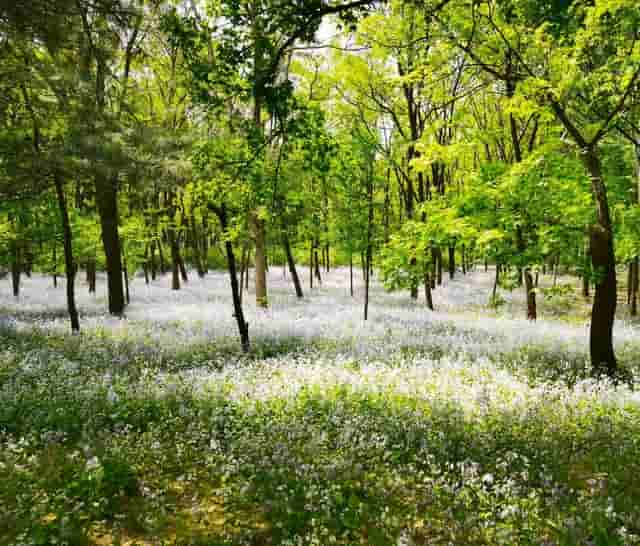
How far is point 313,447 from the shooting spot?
545 cm

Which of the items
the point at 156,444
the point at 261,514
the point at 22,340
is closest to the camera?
the point at 261,514

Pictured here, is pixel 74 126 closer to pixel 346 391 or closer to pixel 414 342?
pixel 346 391

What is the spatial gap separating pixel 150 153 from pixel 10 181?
3.59 meters

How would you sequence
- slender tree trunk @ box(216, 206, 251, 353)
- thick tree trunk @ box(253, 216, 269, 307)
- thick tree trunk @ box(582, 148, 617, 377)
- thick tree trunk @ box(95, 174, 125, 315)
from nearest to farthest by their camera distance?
1. thick tree trunk @ box(582, 148, 617, 377)
2. slender tree trunk @ box(216, 206, 251, 353)
3. thick tree trunk @ box(95, 174, 125, 315)
4. thick tree trunk @ box(253, 216, 269, 307)

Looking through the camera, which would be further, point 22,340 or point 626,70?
point 22,340

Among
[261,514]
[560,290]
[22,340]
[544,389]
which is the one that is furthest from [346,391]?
[22,340]

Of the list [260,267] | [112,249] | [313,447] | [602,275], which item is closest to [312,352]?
[313,447]

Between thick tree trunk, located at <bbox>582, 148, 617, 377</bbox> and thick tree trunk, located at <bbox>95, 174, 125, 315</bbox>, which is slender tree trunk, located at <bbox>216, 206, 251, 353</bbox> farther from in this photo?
thick tree trunk, located at <bbox>582, 148, 617, 377</bbox>

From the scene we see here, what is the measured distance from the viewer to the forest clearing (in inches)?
169

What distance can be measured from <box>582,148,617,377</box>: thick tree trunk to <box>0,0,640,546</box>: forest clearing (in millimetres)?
52

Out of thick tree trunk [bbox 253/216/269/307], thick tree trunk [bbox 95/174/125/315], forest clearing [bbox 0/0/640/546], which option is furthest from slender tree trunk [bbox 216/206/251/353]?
thick tree trunk [bbox 253/216/269/307]

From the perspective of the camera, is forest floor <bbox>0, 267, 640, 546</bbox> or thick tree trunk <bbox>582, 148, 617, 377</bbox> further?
thick tree trunk <bbox>582, 148, 617, 377</bbox>

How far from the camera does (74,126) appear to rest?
10023 mm

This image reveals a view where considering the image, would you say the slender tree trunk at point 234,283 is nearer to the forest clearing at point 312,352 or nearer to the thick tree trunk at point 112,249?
the forest clearing at point 312,352
